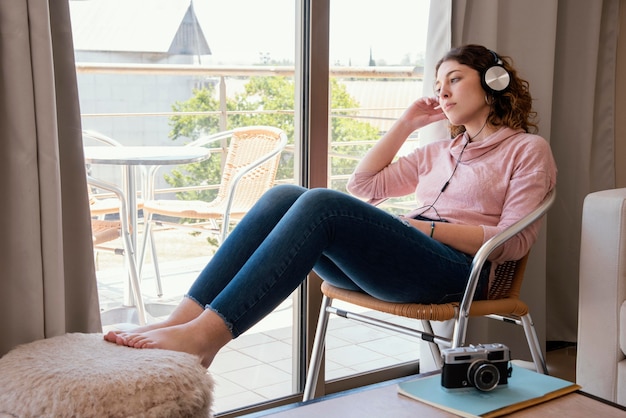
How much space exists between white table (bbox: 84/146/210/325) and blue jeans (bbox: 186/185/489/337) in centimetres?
31

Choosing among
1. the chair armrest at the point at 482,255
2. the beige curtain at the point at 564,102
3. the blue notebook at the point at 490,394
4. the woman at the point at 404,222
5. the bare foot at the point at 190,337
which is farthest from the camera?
the beige curtain at the point at 564,102

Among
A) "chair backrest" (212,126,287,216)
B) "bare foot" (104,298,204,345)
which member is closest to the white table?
"chair backrest" (212,126,287,216)


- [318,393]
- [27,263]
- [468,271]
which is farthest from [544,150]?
[27,263]

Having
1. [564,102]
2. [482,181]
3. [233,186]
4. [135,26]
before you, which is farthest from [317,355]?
[564,102]

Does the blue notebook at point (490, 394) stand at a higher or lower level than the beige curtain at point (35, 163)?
lower

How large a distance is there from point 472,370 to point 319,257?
62 cm

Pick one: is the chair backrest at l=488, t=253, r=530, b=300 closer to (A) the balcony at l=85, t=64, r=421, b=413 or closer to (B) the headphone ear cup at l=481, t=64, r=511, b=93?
(B) the headphone ear cup at l=481, t=64, r=511, b=93

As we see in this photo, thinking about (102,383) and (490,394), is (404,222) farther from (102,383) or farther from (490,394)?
(102,383)

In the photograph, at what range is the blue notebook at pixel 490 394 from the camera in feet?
4.15

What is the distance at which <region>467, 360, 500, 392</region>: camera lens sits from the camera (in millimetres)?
1322

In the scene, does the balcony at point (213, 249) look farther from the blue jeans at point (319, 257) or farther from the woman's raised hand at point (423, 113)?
the blue jeans at point (319, 257)

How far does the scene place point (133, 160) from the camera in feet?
6.75

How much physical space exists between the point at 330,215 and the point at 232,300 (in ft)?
1.03

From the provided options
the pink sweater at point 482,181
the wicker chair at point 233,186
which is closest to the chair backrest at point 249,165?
the wicker chair at point 233,186
